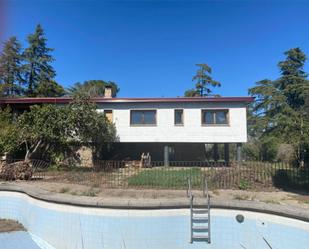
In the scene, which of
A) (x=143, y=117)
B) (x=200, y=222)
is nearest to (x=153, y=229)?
(x=200, y=222)

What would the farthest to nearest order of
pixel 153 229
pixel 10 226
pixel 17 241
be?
pixel 10 226, pixel 17 241, pixel 153 229

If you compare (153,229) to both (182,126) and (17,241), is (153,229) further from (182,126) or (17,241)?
(182,126)

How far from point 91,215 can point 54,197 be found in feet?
4.49

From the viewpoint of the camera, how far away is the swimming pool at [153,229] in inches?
251

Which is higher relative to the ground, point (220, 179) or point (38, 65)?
point (38, 65)

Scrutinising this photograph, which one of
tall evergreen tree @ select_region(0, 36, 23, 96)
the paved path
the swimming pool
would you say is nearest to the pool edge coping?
the swimming pool

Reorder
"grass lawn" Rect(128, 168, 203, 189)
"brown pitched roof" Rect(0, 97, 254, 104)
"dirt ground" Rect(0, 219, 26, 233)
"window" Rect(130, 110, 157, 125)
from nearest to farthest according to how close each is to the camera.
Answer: "dirt ground" Rect(0, 219, 26, 233) → "grass lawn" Rect(128, 168, 203, 189) → "brown pitched roof" Rect(0, 97, 254, 104) → "window" Rect(130, 110, 157, 125)

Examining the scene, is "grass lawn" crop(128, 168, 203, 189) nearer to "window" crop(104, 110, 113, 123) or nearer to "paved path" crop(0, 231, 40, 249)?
"paved path" crop(0, 231, 40, 249)

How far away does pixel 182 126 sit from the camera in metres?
18.8

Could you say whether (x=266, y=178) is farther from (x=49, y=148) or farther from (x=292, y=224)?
(x=49, y=148)

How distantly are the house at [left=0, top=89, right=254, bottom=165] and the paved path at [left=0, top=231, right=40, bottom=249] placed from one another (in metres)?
11.8

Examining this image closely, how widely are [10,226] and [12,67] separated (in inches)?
1439

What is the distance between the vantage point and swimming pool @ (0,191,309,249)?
20.9ft

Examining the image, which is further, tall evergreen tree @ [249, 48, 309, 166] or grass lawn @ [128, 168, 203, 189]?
tall evergreen tree @ [249, 48, 309, 166]
